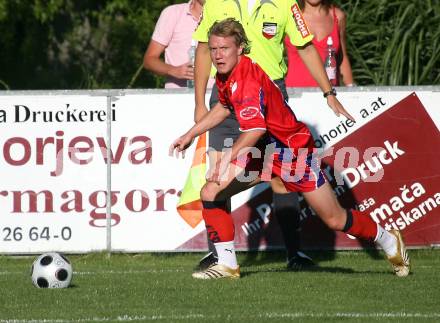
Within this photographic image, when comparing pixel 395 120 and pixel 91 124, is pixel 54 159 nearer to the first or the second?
pixel 91 124

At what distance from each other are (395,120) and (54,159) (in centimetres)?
310

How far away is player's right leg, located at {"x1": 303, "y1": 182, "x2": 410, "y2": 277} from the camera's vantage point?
9922 mm

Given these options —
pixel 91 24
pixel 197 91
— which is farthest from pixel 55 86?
pixel 197 91

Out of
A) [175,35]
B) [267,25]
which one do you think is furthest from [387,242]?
[175,35]

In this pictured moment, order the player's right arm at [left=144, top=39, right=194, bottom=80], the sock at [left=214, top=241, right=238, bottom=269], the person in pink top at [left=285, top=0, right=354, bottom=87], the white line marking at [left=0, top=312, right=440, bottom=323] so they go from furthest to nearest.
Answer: the person in pink top at [left=285, top=0, right=354, bottom=87]
the player's right arm at [left=144, top=39, right=194, bottom=80]
the sock at [left=214, top=241, right=238, bottom=269]
the white line marking at [left=0, top=312, right=440, bottom=323]

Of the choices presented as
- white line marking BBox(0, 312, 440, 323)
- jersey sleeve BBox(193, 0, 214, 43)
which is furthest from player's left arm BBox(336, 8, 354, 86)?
white line marking BBox(0, 312, 440, 323)

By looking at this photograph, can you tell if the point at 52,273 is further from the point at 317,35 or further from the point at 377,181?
the point at 317,35

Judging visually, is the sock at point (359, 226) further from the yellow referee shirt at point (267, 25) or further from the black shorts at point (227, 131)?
the yellow referee shirt at point (267, 25)

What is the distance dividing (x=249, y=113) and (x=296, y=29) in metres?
1.20

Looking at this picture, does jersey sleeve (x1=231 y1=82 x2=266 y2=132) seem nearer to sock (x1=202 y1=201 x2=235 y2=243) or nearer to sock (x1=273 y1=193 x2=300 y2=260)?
sock (x1=202 y1=201 x2=235 y2=243)

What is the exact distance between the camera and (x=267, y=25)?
402 inches

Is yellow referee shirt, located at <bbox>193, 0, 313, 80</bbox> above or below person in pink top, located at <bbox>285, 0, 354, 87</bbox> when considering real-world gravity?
above

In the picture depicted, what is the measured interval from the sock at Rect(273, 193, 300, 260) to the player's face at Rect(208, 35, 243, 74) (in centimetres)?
182

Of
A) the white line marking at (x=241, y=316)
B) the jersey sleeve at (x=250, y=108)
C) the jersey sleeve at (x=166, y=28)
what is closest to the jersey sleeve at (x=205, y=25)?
the jersey sleeve at (x=250, y=108)
